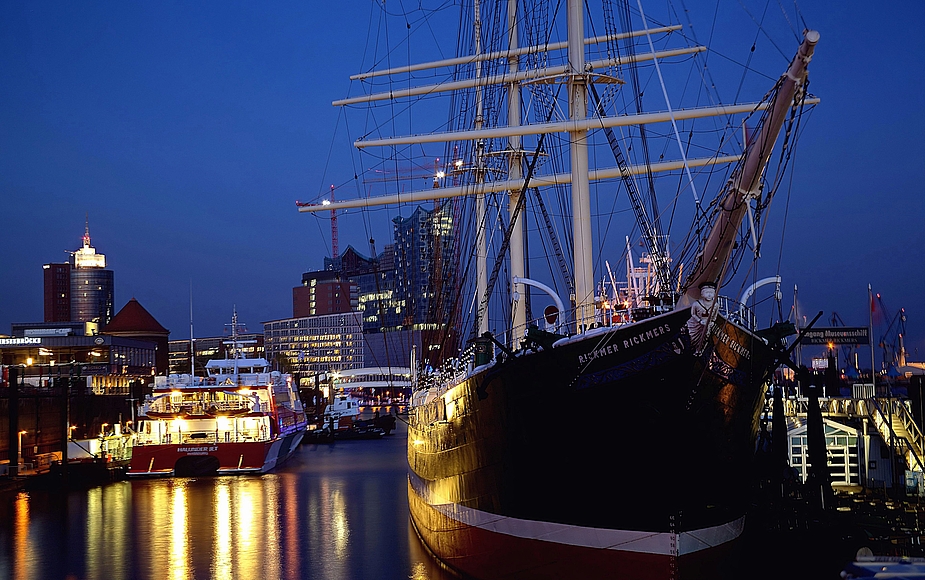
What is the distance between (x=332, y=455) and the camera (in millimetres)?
49938

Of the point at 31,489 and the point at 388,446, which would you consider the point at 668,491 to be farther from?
the point at 388,446

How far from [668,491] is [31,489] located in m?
26.1

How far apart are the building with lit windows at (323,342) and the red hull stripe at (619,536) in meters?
160

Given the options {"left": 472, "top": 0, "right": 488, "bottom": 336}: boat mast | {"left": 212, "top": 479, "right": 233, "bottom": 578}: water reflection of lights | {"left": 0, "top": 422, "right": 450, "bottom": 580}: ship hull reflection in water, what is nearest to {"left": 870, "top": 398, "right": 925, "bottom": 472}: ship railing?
{"left": 0, "top": 422, "right": 450, "bottom": 580}: ship hull reflection in water

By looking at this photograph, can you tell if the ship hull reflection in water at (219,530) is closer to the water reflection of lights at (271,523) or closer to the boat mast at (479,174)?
the water reflection of lights at (271,523)

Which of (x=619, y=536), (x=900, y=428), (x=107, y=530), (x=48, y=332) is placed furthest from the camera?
(x=48, y=332)

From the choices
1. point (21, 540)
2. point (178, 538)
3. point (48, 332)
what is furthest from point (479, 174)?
point (48, 332)

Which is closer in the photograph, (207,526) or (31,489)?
(207,526)

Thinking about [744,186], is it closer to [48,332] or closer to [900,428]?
[900,428]

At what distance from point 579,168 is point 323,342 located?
541ft

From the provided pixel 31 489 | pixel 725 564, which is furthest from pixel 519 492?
pixel 31 489

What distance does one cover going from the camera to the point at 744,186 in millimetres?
12570

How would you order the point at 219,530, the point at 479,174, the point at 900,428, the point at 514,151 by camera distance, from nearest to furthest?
1. the point at 900,428
2. the point at 219,530
3. the point at 514,151
4. the point at 479,174

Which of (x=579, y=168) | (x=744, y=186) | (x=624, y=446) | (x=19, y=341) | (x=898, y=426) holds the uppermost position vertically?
(x=19, y=341)
